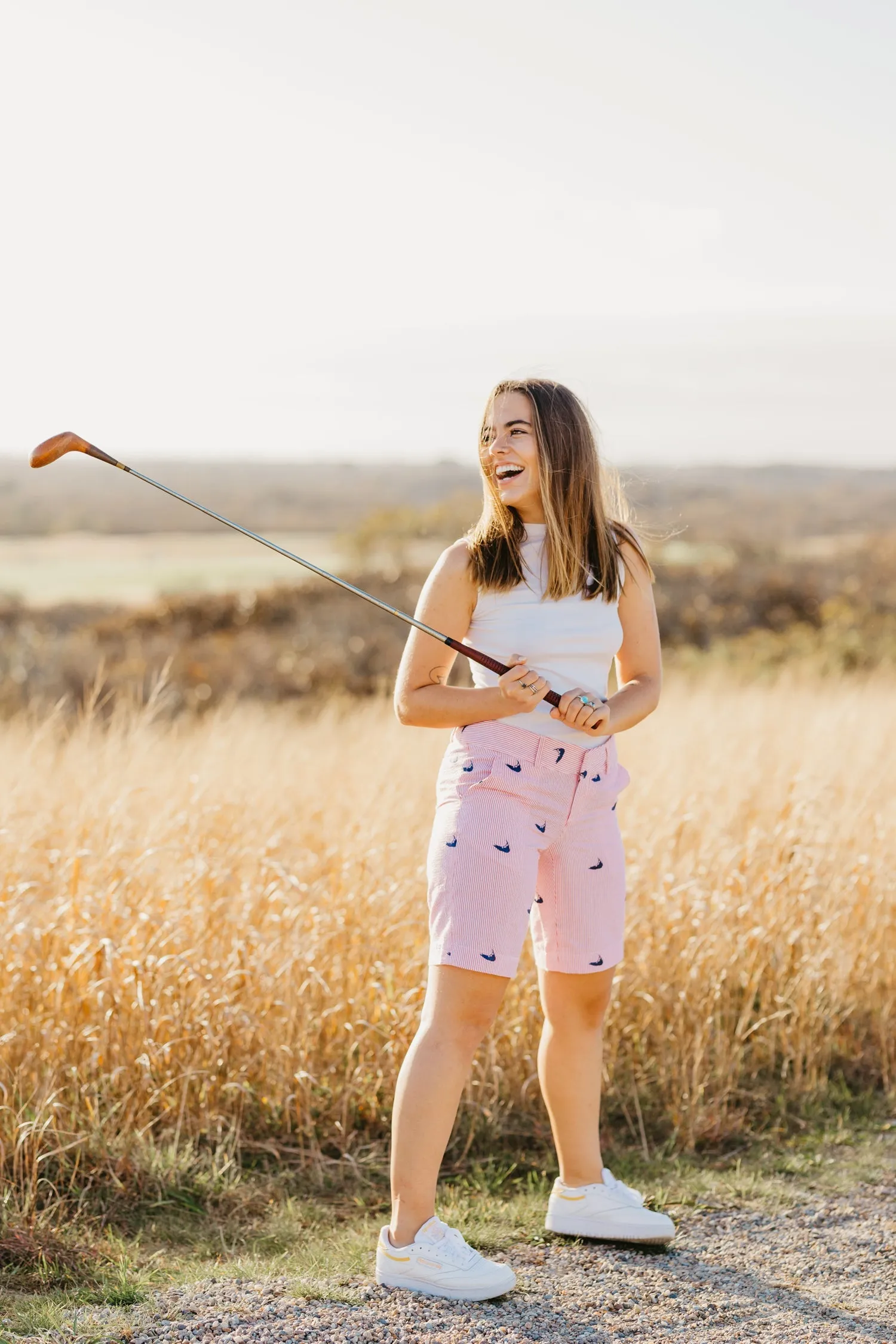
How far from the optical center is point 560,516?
2.96m

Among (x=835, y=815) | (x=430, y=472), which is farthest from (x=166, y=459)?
(x=835, y=815)

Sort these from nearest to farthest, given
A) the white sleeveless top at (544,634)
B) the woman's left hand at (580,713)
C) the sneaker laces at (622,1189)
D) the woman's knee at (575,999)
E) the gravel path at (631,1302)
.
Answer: the gravel path at (631,1302), the woman's left hand at (580,713), the white sleeveless top at (544,634), the woman's knee at (575,999), the sneaker laces at (622,1189)

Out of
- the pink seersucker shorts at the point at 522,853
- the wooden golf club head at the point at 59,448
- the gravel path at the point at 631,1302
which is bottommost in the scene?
the gravel path at the point at 631,1302

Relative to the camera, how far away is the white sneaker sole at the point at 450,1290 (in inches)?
111

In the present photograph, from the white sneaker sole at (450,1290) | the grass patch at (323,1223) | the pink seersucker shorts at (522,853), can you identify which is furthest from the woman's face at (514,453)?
the grass patch at (323,1223)

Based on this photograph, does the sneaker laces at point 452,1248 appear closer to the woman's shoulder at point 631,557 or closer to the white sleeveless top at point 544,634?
the white sleeveless top at point 544,634

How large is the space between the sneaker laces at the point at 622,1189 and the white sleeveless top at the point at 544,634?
3.65 ft

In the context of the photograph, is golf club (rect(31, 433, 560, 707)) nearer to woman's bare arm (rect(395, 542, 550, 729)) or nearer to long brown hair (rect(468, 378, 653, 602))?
woman's bare arm (rect(395, 542, 550, 729))

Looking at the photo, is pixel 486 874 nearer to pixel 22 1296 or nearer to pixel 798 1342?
pixel 798 1342

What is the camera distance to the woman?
2.83m

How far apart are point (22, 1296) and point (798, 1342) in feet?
5.41

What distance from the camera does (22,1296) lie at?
292cm

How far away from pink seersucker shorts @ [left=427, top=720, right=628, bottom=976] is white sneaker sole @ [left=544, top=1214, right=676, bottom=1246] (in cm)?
65

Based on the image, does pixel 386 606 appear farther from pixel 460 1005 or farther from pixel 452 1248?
pixel 452 1248
